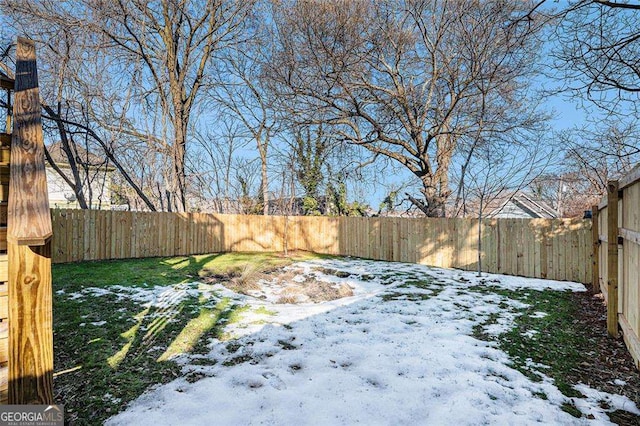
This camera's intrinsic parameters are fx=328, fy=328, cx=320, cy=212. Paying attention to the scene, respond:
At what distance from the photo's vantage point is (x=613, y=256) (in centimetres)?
331

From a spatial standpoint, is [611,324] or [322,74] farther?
[322,74]

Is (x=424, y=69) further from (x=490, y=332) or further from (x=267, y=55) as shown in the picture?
(x=490, y=332)

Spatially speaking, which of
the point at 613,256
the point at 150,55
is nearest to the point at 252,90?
the point at 150,55

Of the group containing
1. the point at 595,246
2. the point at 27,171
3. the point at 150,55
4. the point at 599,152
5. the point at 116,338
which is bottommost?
the point at 116,338

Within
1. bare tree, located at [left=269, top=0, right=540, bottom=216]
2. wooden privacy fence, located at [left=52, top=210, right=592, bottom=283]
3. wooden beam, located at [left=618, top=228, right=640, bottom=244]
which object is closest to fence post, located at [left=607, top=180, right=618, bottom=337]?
wooden beam, located at [left=618, top=228, right=640, bottom=244]

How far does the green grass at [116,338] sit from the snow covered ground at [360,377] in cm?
19

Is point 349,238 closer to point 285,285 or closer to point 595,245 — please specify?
point 285,285

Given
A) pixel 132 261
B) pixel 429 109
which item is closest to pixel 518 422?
pixel 132 261

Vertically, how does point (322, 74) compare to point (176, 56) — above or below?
below

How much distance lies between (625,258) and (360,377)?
2.71 metres

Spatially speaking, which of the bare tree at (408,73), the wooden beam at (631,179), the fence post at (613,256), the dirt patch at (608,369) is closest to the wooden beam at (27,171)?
the dirt patch at (608,369)

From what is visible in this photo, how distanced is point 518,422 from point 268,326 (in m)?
2.42

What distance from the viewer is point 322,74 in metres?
8.48

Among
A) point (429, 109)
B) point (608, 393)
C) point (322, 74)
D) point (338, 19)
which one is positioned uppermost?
point (338, 19)
